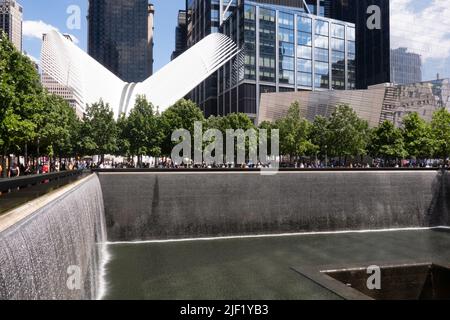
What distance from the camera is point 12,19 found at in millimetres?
161125

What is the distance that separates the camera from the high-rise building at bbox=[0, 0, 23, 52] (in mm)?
150250

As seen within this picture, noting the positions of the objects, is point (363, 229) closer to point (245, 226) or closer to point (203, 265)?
point (245, 226)

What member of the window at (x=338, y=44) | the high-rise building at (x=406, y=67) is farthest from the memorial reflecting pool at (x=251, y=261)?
the high-rise building at (x=406, y=67)

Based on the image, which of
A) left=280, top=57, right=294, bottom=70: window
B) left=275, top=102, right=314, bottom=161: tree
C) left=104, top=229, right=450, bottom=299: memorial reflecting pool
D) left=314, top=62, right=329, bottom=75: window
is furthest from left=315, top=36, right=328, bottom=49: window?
left=104, top=229, right=450, bottom=299: memorial reflecting pool

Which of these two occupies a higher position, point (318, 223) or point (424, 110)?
point (424, 110)

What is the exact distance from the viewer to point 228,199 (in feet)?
78.3

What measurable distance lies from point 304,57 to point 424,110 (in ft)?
140

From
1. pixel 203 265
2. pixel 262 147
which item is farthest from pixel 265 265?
pixel 262 147

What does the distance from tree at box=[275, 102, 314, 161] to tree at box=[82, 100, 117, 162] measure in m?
22.7

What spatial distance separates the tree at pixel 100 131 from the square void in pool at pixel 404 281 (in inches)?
1744

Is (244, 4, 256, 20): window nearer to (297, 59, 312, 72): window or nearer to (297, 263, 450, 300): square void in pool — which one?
(297, 59, 312, 72): window

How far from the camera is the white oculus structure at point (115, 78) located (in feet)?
201
